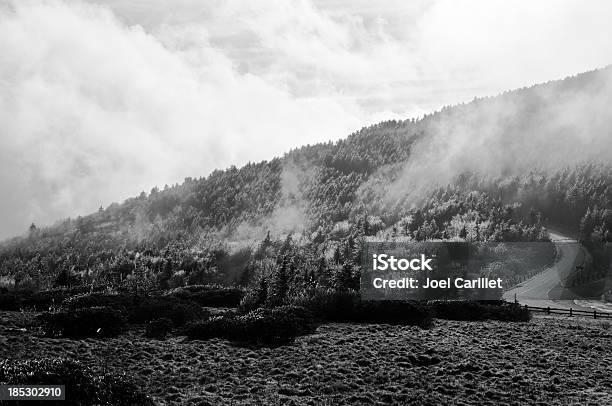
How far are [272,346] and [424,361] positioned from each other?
9258mm

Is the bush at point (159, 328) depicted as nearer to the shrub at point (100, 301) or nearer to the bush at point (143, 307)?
the bush at point (143, 307)

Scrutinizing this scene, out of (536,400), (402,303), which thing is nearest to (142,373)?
(536,400)

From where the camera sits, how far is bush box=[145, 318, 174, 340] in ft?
120

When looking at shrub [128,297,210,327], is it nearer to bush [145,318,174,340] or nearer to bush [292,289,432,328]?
bush [145,318,174,340]

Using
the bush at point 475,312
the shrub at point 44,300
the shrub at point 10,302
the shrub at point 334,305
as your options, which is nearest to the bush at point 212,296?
the shrub at point 44,300

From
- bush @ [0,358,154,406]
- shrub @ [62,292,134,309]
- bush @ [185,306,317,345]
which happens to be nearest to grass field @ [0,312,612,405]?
bush @ [185,306,317,345]

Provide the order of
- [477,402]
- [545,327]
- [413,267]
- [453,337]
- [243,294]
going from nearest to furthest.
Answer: [477,402] → [453,337] → [545,327] → [243,294] → [413,267]

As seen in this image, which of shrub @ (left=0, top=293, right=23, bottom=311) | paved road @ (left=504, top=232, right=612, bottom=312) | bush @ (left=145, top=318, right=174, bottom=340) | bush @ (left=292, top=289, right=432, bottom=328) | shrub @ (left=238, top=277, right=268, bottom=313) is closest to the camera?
bush @ (left=145, top=318, right=174, bottom=340)

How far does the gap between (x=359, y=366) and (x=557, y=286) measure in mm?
80432

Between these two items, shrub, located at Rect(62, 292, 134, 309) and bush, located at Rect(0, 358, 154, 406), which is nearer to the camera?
bush, located at Rect(0, 358, 154, 406)

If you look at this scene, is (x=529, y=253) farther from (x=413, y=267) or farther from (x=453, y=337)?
(x=453, y=337)

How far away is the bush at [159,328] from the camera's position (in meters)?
36.7

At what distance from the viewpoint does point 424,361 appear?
3266 centimetres

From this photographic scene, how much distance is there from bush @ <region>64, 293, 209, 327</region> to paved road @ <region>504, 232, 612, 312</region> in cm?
4330
